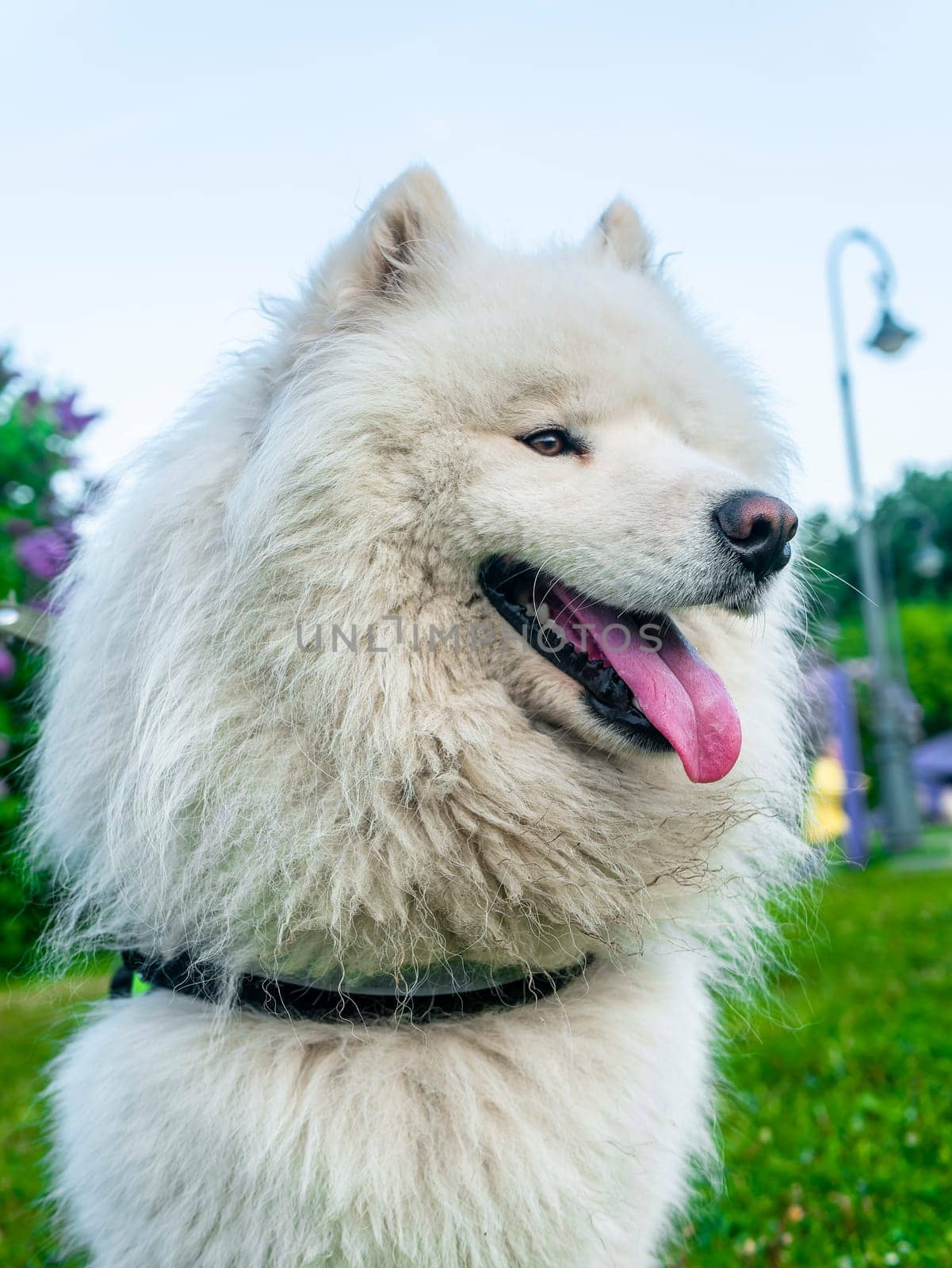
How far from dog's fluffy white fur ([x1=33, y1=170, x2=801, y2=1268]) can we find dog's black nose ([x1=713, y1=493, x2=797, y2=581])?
0.04 m

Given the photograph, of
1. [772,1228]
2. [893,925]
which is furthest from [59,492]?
[893,925]

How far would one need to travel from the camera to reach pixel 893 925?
8.11m

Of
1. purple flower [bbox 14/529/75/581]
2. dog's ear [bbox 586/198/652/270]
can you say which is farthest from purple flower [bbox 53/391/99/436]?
dog's ear [bbox 586/198/652/270]

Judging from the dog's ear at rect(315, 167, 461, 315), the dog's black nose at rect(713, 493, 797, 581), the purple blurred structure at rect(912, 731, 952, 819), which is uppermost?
the dog's ear at rect(315, 167, 461, 315)

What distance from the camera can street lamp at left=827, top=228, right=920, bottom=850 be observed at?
14.7 meters

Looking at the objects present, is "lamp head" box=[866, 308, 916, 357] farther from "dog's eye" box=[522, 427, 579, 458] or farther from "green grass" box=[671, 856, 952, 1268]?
"dog's eye" box=[522, 427, 579, 458]

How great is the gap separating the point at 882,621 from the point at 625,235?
47.4ft

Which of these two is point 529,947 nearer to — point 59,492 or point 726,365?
point 726,365

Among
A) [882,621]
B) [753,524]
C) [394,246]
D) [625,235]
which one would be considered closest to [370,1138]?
[753,524]

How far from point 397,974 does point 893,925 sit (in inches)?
297

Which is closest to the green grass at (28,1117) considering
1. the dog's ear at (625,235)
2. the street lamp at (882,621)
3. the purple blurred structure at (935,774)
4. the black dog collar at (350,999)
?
the black dog collar at (350,999)

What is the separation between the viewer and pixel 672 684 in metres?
1.94

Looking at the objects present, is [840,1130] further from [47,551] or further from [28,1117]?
[47,551]

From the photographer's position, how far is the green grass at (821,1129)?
2.91 metres
